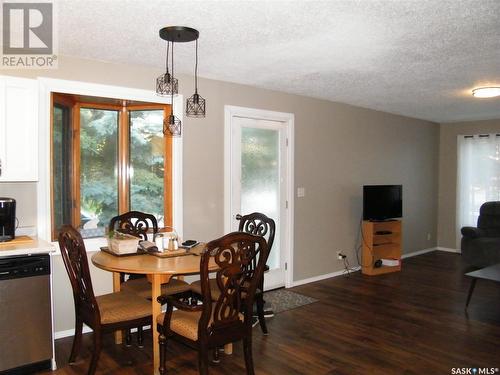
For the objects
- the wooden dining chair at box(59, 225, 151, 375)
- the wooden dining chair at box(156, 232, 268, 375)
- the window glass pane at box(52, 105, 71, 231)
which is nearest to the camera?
the wooden dining chair at box(156, 232, 268, 375)

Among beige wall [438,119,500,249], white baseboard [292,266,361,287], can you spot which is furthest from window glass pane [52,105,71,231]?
beige wall [438,119,500,249]

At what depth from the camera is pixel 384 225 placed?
604 centimetres

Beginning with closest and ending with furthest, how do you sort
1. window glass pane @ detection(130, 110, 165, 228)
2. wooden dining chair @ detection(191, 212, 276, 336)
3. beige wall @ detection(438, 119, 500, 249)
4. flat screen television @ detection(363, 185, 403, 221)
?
1. wooden dining chair @ detection(191, 212, 276, 336)
2. window glass pane @ detection(130, 110, 165, 228)
3. flat screen television @ detection(363, 185, 403, 221)
4. beige wall @ detection(438, 119, 500, 249)

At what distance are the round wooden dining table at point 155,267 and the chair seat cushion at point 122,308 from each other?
3.2 inches

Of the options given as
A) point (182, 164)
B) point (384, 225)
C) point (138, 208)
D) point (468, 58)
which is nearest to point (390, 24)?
point (468, 58)

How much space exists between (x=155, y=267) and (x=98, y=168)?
2061 millimetres

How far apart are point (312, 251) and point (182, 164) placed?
229cm

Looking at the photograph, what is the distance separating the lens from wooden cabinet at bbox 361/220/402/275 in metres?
5.79

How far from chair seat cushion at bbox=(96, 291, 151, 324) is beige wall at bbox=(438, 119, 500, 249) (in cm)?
654

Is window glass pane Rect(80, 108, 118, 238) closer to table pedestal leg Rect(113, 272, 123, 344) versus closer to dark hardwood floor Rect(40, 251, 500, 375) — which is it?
table pedestal leg Rect(113, 272, 123, 344)

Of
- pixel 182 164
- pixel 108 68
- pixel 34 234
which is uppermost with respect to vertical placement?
pixel 108 68

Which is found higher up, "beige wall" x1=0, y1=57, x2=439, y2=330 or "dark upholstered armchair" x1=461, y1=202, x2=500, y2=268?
"beige wall" x1=0, y1=57, x2=439, y2=330

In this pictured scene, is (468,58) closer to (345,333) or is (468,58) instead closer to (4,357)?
(345,333)

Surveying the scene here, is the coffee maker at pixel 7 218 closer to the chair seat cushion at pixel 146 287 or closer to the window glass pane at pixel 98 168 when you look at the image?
the chair seat cushion at pixel 146 287
